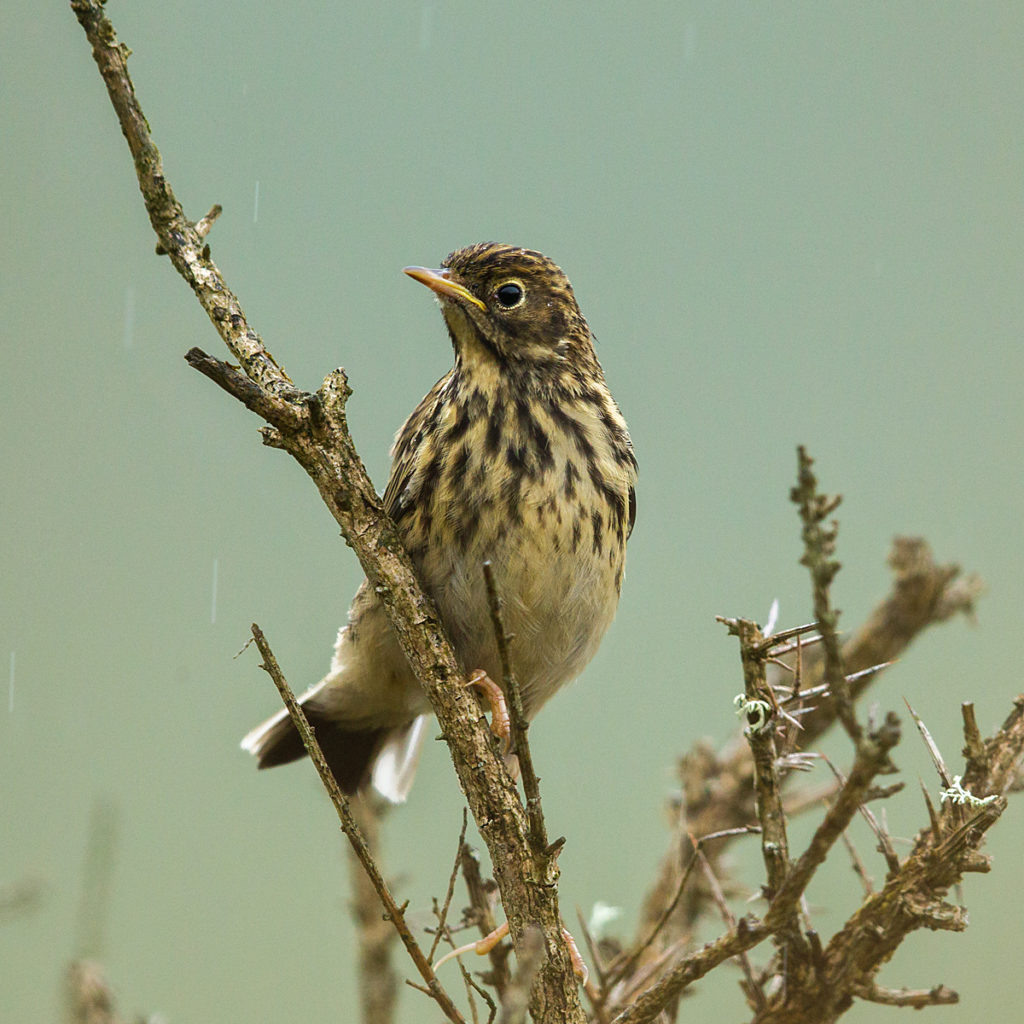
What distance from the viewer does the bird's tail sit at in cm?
386

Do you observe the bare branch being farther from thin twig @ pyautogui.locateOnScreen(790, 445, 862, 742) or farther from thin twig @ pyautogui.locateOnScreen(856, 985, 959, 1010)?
thin twig @ pyautogui.locateOnScreen(790, 445, 862, 742)

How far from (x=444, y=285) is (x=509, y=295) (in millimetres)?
216

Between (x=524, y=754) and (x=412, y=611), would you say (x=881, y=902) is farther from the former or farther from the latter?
(x=412, y=611)

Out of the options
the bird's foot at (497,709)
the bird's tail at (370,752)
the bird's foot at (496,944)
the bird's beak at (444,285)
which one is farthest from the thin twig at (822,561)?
the bird's tail at (370,752)

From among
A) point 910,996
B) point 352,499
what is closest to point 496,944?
point 910,996

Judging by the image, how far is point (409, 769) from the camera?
155 inches

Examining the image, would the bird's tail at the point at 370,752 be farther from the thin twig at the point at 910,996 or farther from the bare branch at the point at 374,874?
the thin twig at the point at 910,996

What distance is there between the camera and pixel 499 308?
3.47 meters

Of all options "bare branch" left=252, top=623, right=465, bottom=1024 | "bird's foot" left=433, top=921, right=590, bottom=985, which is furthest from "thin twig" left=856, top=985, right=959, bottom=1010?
"bare branch" left=252, top=623, right=465, bottom=1024

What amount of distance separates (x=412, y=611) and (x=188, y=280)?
0.81m

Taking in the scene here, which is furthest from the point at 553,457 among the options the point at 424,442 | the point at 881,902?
the point at 881,902

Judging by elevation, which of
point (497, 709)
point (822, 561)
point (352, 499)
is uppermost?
point (352, 499)

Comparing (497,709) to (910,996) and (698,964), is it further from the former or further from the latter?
(910,996)

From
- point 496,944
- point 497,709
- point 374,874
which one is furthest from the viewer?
point 497,709
